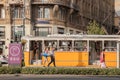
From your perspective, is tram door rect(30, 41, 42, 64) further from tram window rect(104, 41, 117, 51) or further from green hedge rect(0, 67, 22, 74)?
green hedge rect(0, 67, 22, 74)

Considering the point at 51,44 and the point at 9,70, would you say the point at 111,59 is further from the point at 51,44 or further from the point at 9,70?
the point at 9,70

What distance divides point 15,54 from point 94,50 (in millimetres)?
8225

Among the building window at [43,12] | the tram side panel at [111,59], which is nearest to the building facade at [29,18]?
the building window at [43,12]

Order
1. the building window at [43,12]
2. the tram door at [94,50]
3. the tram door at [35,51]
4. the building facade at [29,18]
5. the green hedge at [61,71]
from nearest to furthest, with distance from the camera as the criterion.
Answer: the green hedge at [61,71]
the tram door at [94,50]
the tram door at [35,51]
the building facade at [29,18]
the building window at [43,12]

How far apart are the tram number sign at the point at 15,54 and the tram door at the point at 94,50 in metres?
7.64

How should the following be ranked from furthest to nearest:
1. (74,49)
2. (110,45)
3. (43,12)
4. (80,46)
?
(43,12), (110,45), (80,46), (74,49)

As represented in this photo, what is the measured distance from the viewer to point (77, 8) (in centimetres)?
8288

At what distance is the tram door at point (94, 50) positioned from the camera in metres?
38.4

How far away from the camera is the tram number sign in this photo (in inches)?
1297

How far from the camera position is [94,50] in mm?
38500

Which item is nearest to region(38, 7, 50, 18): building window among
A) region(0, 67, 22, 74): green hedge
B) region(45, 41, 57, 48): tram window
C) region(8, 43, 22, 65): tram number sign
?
region(45, 41, 57, 48): tram window

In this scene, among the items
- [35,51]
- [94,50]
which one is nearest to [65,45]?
[94,50]

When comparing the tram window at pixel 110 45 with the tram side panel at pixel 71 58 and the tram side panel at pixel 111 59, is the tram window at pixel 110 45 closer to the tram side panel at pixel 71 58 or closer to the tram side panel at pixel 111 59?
the tram side panel at pixel 111 59

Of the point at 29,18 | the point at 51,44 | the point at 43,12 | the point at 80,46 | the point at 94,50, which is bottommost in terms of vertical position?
the point at 94,50
